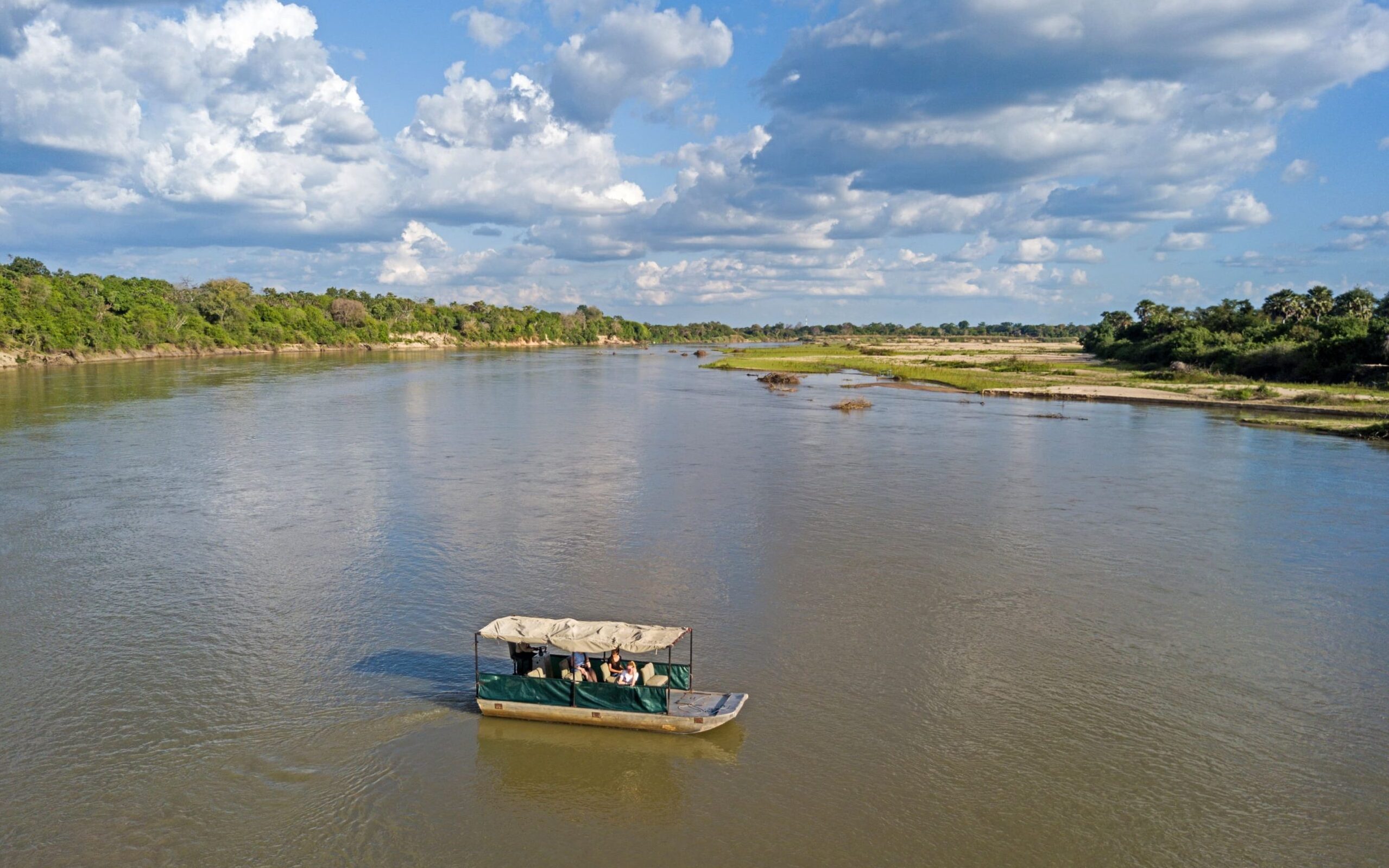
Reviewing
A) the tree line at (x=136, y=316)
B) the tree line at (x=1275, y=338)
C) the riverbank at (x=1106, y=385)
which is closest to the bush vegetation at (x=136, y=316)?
the tree line at (x=136, y=316)

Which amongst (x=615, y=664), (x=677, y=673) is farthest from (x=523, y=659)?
(x=677, y=673)

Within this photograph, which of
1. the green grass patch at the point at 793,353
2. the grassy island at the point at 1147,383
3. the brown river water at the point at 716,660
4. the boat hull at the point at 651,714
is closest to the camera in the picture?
the brown river water at the point at 716,660

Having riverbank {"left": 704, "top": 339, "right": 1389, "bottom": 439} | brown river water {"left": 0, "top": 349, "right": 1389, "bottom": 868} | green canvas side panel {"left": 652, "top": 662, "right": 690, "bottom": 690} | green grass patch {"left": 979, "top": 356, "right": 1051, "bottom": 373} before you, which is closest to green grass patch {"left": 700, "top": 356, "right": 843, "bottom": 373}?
riverbank {"left": 704, "top": 339, "right": 1389, "bottom": 439}

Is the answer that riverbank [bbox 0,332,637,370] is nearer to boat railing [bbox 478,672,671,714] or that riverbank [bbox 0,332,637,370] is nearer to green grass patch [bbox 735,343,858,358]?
green grass patch [bbox 735,343,858,358]

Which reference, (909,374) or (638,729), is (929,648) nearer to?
(638,729)

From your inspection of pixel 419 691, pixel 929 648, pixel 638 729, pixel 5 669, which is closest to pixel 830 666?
pixel 929 648

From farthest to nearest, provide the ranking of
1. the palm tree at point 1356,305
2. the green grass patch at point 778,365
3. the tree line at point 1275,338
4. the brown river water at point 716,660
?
the green grass patch at point 778,365, the palm tree at point 1356,305, the tree line at point 1275,338, the brown river water at point 716,660

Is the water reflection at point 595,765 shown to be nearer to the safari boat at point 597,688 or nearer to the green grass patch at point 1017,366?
the safari boat at point 597,688
